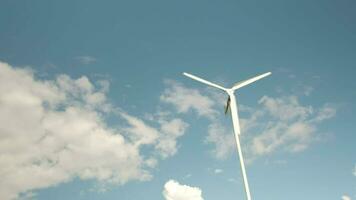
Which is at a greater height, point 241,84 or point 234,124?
point 241,84

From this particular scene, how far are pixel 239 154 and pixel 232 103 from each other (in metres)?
16.0

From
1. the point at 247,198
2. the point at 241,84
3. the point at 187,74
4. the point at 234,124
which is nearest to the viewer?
the point at 247,198

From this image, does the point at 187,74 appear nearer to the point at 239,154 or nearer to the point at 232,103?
the point at 232,103

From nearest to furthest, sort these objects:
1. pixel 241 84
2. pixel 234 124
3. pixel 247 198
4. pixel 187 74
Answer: pixel 247 198 < pixel 234 124 < pixel 187 74 < pixel 241 84

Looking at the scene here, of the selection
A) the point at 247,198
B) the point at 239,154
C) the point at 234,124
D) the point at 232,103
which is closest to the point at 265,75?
the point at 232,103

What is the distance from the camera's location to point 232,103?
314 ft

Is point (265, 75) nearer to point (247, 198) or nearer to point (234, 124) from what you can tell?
point (234, 124)

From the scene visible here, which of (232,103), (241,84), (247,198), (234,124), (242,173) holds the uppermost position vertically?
(241,84)

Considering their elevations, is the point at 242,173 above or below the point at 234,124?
below

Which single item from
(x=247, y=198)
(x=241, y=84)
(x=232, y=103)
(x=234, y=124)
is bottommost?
(x=247, y=198)

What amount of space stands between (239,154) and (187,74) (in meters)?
23.3

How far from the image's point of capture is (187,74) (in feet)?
310

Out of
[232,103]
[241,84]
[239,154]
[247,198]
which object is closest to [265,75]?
[241,84]

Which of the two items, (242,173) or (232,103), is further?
(232,103)
